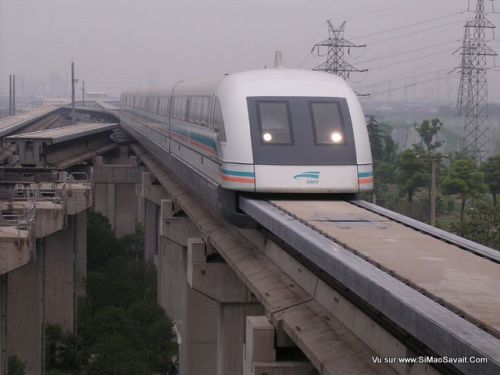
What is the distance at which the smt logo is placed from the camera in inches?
507

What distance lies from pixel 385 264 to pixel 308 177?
500 cm

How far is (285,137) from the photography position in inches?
524

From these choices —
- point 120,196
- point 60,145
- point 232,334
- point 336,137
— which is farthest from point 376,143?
point 336,137

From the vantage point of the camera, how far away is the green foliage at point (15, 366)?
2439cm

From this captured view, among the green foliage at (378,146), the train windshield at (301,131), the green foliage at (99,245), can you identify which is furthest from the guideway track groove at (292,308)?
the green foliage at (378,146)

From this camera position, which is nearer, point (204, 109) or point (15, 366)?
point (204, 109)

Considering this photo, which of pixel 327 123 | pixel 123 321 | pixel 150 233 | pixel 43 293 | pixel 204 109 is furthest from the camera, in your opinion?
pixel 150 233

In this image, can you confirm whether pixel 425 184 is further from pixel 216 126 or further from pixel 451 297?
pixel 451 297

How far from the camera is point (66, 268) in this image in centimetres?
3272

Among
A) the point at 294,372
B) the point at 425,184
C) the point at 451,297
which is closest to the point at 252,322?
the point at 294,372

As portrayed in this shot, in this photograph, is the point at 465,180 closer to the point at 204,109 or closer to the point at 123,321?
the point at 123,321

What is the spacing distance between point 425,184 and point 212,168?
23903 mm

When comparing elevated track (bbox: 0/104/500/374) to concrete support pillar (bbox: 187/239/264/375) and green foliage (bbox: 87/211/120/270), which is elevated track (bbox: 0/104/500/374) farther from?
green foliage (bbox: 87/211/120/270)

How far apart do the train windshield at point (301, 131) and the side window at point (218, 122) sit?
2.02 feet
